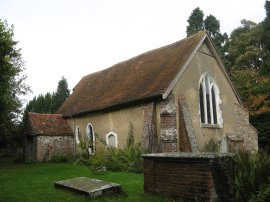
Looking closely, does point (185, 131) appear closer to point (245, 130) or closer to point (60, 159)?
point (245, 130)

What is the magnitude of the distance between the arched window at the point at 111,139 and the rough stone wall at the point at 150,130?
3643mm

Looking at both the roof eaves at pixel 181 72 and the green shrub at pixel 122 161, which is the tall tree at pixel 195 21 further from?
the green shrub at pixel 122 161

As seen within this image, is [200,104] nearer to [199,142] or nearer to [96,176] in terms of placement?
[199,142]

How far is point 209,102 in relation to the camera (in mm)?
22047

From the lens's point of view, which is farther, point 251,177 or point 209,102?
point 209,102

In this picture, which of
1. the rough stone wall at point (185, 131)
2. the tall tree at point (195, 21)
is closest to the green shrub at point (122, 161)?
the rough stone wall at point (185, 131)

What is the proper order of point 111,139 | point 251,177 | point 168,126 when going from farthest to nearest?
point 111,139 < point 168,126 < point 251,177

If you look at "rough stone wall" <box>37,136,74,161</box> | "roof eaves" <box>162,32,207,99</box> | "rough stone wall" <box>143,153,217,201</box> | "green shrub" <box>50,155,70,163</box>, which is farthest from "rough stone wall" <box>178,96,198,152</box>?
"rough stone wall" <box>37,136,74,161</box>

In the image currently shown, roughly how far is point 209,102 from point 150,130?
530 cm

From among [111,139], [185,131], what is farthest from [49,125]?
[185,131]

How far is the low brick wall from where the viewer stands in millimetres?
8055

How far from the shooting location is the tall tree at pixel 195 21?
127ft

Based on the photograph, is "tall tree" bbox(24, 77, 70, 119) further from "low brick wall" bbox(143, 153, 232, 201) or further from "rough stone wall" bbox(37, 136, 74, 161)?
"low brick wall" bbox(143, 153, 232, 201)

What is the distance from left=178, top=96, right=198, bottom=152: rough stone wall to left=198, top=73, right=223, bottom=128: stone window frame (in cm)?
218
